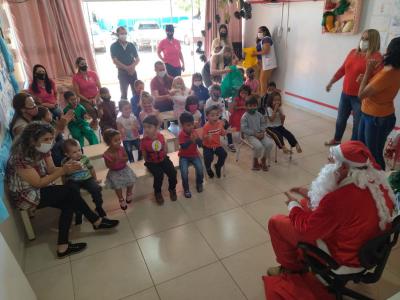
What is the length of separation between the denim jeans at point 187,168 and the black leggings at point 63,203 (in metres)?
1.06

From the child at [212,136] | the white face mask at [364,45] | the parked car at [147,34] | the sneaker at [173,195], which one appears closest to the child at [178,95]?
the child at [212,136]

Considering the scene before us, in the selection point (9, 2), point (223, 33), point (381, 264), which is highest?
point (9, 2)

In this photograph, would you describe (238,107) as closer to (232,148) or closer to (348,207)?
(232,148)

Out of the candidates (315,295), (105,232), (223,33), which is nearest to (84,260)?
(105,232)

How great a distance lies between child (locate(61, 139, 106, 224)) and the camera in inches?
99.2

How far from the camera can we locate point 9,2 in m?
5.20

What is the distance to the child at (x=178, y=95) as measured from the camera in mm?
4262

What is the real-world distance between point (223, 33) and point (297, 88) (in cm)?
185

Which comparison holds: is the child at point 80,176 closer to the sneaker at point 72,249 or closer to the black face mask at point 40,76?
the sneaker at point 72,249

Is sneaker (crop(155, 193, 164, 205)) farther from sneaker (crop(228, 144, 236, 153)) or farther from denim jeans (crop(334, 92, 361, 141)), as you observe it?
denim jeans (crop(334, 92, 361, 141))

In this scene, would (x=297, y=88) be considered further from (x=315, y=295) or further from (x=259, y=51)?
(x=315, y=295)

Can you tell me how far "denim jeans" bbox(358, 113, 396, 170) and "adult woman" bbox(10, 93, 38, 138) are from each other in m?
3.58

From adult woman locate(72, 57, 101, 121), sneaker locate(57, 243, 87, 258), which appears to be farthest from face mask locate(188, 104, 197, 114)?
sneaker locate(57, 243, 87, 258)

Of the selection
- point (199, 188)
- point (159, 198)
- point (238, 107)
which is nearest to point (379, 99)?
point (238, 107)
